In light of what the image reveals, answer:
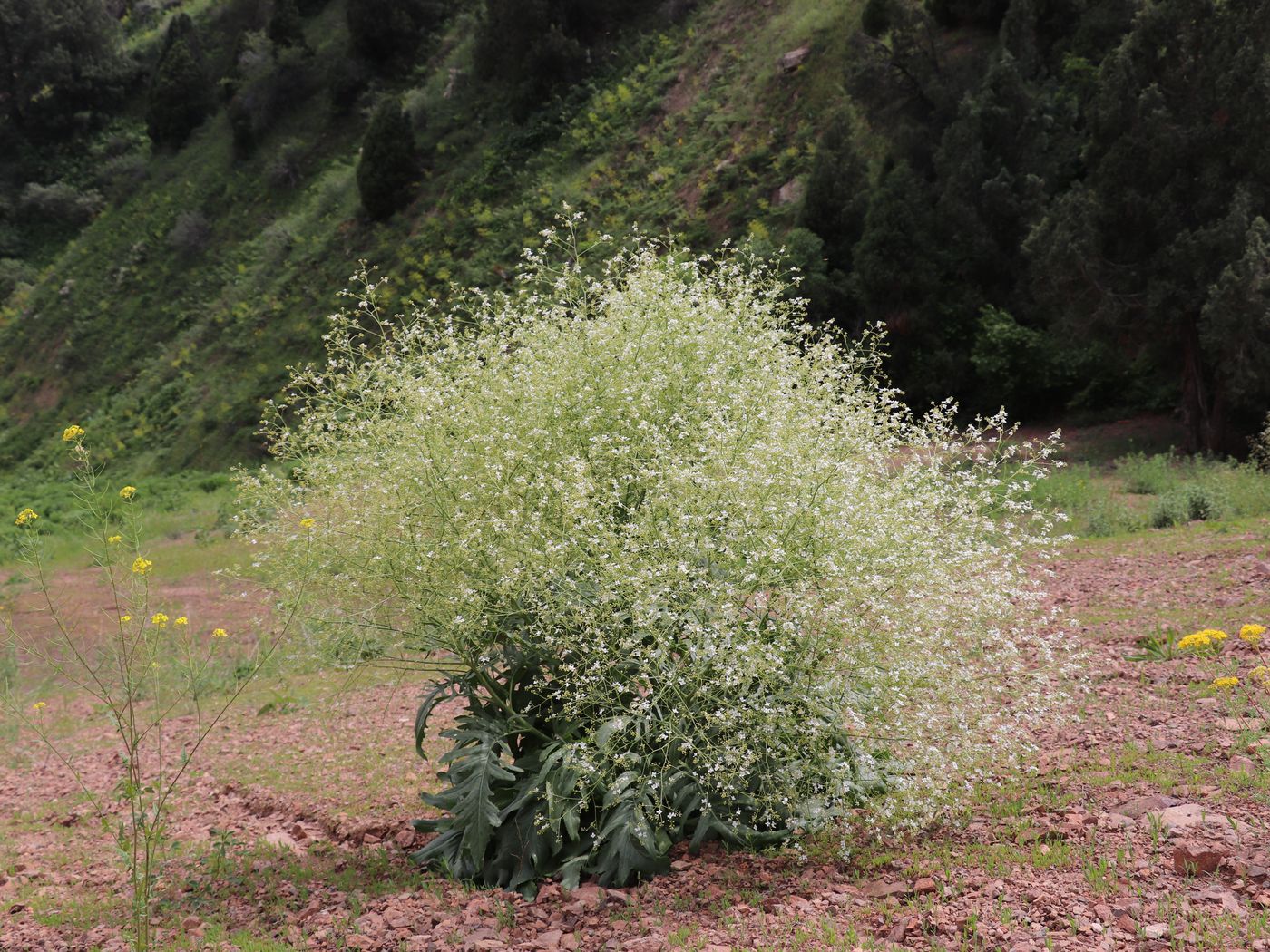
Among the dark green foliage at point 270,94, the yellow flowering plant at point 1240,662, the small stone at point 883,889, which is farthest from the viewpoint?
the dark green foliage at point 270,94

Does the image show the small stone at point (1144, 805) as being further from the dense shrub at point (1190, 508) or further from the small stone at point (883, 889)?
the dense shrub at point (1190, 508)

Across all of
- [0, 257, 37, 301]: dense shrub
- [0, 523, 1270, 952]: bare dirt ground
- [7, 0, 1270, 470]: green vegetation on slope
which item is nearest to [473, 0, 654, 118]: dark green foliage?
[7, 0, 1270, 470]: green vegetation on slope

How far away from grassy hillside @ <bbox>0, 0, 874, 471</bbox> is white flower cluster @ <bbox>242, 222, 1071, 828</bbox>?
16596 millimetres

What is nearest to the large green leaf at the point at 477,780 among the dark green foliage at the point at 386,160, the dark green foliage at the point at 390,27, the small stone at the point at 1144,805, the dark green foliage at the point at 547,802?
the dark green foliage at the point at 547,802

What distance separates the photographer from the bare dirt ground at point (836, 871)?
3.42 meters

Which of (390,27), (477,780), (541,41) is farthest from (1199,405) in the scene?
(390,27)

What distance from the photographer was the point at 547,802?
4.19 m

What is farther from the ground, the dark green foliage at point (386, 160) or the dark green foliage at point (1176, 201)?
the dark green foliage at point (386, 160)

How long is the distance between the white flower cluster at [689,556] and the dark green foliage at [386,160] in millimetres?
26050

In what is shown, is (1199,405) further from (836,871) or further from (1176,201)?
(836,871)

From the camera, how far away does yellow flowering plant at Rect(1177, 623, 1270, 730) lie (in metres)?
4.71

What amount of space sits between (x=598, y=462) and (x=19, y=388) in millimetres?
35401

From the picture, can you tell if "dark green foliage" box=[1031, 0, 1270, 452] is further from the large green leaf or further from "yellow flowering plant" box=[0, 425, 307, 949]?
the large green leaf

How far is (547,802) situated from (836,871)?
1.15 m
